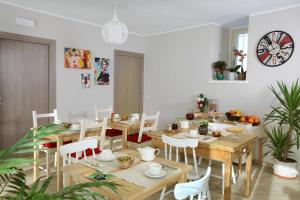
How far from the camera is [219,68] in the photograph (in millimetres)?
4582

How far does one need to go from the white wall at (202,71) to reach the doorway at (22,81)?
2.35 meters

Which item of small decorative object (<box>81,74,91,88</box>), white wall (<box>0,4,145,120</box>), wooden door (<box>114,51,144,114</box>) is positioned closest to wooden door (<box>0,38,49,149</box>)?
white wall (<box>0,4,145,120</box>)

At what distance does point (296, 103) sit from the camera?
3230 millimetres

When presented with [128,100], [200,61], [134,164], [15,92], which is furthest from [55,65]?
[134,164]

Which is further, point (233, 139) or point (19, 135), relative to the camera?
point (19, 135)

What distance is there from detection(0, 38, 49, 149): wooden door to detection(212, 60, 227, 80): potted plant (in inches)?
122

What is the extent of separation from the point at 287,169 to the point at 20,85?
4.24 metres

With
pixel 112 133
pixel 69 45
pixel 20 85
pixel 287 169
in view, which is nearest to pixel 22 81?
pixel 20 85

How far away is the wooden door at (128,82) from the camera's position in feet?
17.8

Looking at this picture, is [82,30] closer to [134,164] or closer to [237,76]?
[237,76]

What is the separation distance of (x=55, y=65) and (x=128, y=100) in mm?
1938

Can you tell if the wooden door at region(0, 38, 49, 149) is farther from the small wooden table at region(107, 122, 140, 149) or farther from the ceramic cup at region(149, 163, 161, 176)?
the ceramic cup at region(149, 163, 161, 176)

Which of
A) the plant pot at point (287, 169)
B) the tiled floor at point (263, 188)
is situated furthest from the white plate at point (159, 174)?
the plant pot at point (287, 169)

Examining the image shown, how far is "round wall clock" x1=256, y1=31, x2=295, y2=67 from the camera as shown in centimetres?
367
